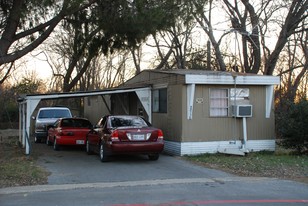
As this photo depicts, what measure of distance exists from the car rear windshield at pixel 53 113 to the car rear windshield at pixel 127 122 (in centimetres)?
930

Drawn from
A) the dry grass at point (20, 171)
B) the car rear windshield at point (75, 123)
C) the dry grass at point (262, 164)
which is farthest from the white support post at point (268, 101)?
the dry grass at point (20, 171)

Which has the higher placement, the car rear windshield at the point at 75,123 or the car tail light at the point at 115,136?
the car rear windshield at the point at 75,123

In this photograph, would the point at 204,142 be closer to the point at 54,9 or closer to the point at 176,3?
the point at 176,3

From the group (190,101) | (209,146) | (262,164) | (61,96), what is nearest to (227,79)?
(190,101)

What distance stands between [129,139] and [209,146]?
373 cm

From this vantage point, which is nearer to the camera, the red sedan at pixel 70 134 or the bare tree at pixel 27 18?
the bare tree at pixel 27 18

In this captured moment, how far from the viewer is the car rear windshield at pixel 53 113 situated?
2328cm

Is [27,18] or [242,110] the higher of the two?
[27,18]

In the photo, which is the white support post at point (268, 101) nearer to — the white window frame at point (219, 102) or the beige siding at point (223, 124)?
the beige siding at point (223, 124)

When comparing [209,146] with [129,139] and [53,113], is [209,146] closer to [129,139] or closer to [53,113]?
[129,139]

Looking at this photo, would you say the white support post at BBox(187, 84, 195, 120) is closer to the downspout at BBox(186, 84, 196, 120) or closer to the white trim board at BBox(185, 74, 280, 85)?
the downspout at BBox(186, 84, 196, 120)

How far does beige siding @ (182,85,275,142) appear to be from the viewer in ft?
52.3

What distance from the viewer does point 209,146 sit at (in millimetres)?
16125

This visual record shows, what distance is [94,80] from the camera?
47.6 metres
